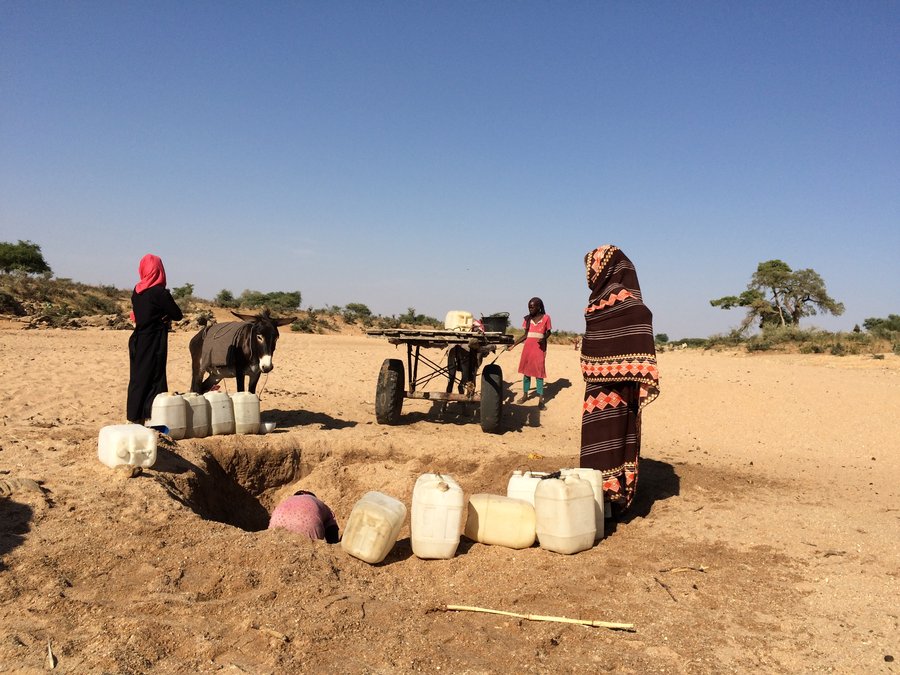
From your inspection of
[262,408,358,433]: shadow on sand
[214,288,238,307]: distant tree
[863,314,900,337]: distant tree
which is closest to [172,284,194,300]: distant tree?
[214,288,238,307]: distant tree

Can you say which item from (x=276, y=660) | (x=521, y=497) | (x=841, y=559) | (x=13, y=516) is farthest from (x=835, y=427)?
(x=13, y=516)

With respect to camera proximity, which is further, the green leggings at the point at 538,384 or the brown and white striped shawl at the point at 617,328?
the green leggings at the point at 538,384

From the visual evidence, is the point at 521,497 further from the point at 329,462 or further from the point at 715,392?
the point at 715,392

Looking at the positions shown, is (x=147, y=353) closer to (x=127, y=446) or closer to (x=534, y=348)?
(x=127, y=446)

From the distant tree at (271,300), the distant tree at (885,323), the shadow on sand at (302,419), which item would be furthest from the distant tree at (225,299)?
the distant tree at (885,323)

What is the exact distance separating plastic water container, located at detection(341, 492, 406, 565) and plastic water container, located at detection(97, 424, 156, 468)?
2.00 meters

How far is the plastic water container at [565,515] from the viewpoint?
4.64 meters

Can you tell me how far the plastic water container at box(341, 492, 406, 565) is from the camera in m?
4.49

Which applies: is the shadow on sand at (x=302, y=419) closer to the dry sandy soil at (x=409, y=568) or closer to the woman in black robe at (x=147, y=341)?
the dry sandy soil at (x=409, y=568)

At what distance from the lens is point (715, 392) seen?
12.0 metres

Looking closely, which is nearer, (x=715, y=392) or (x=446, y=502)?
(x=446, y=502)

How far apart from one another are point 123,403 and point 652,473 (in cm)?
816

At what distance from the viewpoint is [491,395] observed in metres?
9.29

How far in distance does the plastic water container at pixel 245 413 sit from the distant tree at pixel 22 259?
105ft
